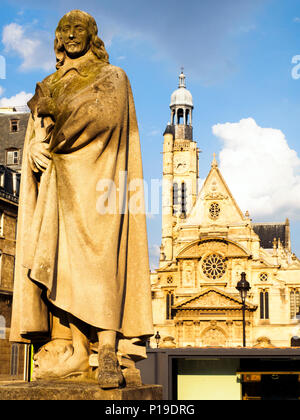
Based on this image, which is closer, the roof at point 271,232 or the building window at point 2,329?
the building window at point 2,329

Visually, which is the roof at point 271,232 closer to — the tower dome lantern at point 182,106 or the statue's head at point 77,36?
the tower dome lantern at point 182,106

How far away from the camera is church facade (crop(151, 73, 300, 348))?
52.6 meters

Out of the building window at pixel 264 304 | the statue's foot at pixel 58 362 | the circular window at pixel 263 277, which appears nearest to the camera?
the statue's foot at pixel 58 362

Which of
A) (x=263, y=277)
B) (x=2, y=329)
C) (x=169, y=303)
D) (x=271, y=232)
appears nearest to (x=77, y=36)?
(x=2, y=329)

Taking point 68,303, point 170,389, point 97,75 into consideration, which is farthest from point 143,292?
point 170,389

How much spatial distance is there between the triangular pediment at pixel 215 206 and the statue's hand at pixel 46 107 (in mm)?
53146

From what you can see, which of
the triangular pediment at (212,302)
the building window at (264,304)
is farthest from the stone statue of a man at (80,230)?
the building window at (264,304)

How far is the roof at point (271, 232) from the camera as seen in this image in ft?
228

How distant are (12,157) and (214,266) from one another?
22.5 metres

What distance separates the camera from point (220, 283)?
54.4 m

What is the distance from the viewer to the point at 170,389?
26.2ft

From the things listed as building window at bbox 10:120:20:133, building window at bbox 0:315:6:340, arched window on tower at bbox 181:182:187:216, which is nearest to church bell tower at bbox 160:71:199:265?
arched window on tower at bbox 181:182:187:216
